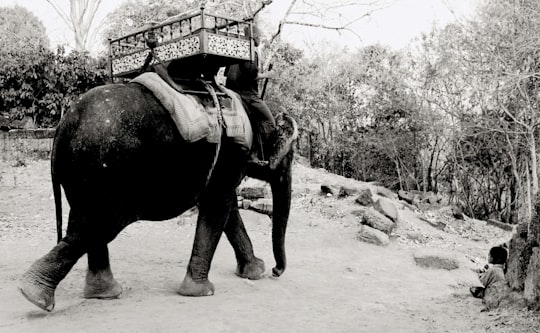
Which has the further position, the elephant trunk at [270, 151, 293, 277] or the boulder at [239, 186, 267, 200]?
the boulder at [239, 186, 267, 200]

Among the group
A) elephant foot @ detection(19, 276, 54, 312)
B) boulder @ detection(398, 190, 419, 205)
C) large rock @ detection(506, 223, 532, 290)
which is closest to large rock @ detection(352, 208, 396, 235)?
boulder @ detection(398, 190, 419, 205)

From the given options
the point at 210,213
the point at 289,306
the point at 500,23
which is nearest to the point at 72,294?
the point at 210,213

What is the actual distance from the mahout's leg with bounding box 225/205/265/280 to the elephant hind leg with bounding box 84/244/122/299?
5.57 feet

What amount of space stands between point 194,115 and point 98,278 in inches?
63.9

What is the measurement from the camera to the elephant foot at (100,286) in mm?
5184

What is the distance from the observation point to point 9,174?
1308cm

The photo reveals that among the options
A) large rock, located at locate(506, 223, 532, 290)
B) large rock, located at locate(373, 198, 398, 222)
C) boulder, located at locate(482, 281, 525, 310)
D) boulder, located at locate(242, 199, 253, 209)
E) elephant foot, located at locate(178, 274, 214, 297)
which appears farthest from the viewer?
large rock, located at locate(373, 198, 398, 222)

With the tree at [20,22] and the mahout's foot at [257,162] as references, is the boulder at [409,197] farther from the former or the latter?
the tree at [20,22]

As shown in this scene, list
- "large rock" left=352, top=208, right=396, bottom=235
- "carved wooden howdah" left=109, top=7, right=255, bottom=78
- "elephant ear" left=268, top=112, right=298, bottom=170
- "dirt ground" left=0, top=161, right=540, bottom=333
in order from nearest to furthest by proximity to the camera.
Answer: "dirt ground" left=0, top=161, right=540, bottom=333 < "carved wooden howdah" left=109, top=7, right=255, bottom=78 < "elephant ear" left=268, top=112, right=298, bottom=170 < "large rock" left=352, top=208, right=396, bottom=235

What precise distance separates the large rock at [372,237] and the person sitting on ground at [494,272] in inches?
144

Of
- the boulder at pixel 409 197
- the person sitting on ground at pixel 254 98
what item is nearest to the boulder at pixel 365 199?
the boulder at pixel 409 197

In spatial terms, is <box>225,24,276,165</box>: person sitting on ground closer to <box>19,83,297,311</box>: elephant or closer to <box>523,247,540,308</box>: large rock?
<box>19,83,297,311</box>: elephant

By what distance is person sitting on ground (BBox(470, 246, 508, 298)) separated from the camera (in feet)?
18.6

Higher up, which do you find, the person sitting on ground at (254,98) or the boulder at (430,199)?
the person sitting on ground at (254,98)
